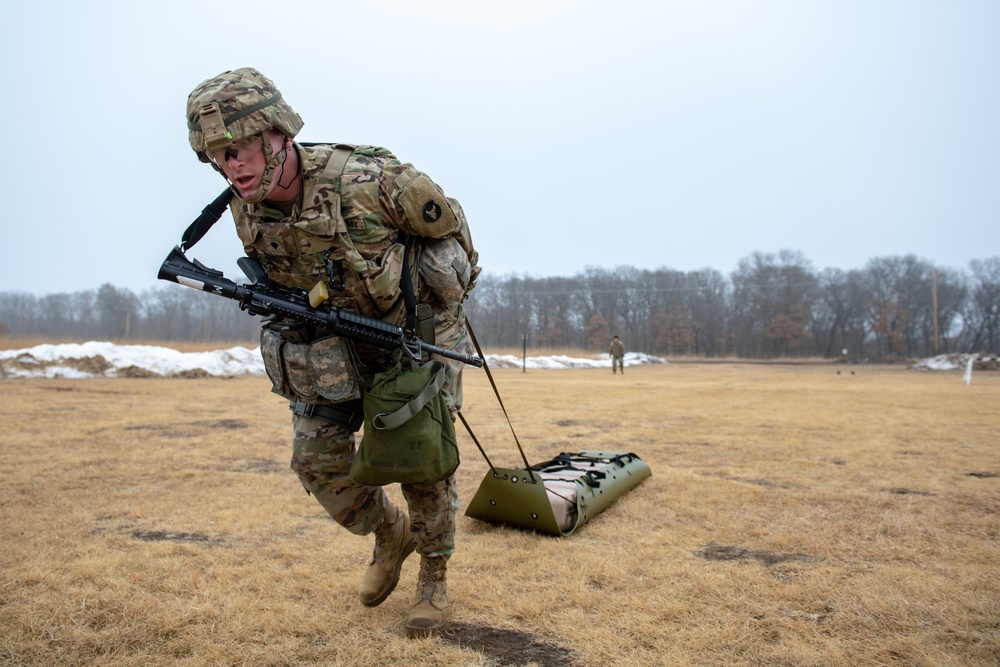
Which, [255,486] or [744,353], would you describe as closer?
[255,486]

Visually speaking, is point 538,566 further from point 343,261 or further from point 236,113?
point 236,113

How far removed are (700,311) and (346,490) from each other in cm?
6233

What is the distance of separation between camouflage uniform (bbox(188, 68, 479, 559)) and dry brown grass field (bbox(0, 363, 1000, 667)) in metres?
0.49

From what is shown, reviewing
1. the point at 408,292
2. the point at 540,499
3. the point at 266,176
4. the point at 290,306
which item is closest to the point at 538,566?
the point at 540,499

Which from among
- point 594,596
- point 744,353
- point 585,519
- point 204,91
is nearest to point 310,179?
point 204,91

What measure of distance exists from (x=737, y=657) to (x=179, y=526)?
3.06 meters

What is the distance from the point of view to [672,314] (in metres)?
61.0

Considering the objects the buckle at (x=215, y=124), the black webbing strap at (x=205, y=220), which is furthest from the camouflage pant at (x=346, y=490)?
the buckle at (x=215, y=124)

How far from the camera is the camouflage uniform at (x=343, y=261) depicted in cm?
242

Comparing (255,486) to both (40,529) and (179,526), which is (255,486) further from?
(40,529)

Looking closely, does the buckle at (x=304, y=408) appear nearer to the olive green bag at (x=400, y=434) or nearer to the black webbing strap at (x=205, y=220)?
the olive green bag at (x=400, y=434)

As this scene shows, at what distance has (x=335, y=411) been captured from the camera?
2.64 meters

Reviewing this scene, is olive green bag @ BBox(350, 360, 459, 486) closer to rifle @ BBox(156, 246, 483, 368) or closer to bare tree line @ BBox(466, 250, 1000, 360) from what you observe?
rifle @ BBox(156, 246, 483, 368)

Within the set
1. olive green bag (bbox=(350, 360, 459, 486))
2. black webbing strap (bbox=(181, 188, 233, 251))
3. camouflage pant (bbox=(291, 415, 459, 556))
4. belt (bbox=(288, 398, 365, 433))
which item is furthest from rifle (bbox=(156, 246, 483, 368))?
camouflage pant (bbox=(291, 415, 459, 556))
